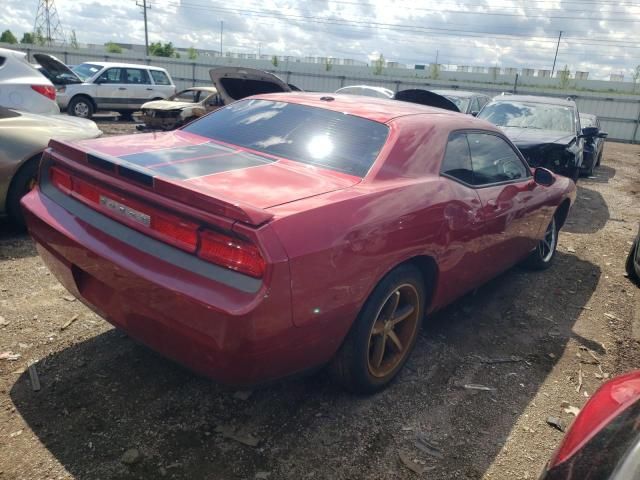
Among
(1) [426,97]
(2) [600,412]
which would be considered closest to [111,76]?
(1) [426,97]

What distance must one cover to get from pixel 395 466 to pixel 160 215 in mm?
1548

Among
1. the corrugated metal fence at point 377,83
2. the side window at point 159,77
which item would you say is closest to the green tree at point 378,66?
the corrugated metal fence at point 377,83

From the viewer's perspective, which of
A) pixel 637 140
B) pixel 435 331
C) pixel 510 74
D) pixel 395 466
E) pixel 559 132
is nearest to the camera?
pixel 395 466

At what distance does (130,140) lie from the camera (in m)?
2.98

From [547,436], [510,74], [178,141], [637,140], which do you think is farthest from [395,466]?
[510,74]

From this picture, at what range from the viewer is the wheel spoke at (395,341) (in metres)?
2.85

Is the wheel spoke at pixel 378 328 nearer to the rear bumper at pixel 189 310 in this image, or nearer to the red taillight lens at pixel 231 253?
the rear bumper at pixel 189 310

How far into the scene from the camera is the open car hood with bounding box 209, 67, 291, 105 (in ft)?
19.9

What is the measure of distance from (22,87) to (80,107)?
7.85 metres

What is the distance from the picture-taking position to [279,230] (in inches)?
78.6

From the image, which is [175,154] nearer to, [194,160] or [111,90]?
[194,160]

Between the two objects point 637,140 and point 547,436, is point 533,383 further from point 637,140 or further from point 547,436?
point 637,140

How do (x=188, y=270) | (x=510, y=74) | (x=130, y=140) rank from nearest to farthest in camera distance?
(x=188, y=270), (x=130, y=140), (x=510, y=74)

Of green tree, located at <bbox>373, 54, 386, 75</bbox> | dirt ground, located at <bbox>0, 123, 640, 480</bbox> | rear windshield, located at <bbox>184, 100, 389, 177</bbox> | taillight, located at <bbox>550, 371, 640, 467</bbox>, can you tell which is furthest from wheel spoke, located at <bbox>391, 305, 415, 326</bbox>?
green tree, located at <bbox>373, 54, 386, 75</bbox>
